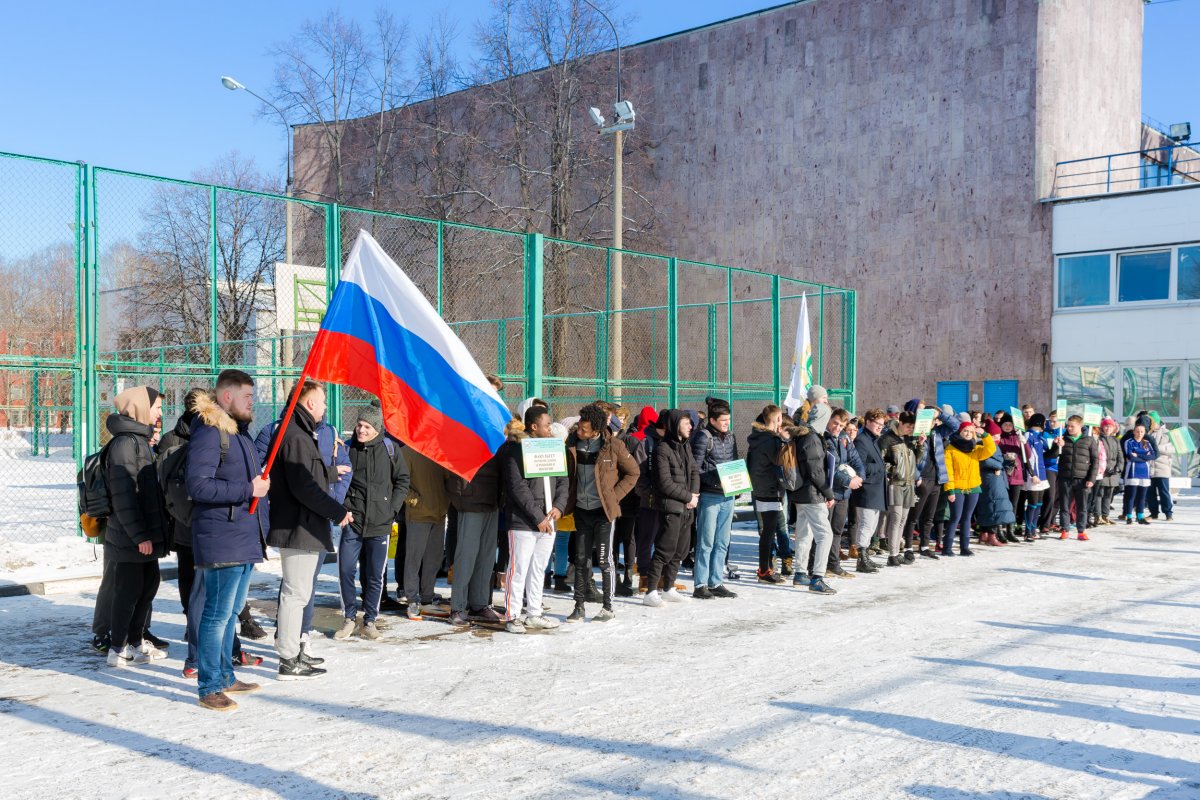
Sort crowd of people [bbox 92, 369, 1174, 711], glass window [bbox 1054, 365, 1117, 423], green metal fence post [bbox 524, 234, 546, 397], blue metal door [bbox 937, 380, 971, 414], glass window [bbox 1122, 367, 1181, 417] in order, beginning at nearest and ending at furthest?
crowd of people [bbox 92, 369, 1174, 711] → green metal fence post [bbox 524, 234, 546, 397] → glass window [bbox 1122, 367, 1181, 417] → glass window [bbox 1054, 365, 1117, 423] → blue metal door [bbox 937, 380, 971, 414]

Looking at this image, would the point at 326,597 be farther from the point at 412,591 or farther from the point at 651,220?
the point at 651,220

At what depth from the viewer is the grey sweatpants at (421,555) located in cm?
823

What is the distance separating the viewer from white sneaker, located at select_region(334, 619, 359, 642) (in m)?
7.35

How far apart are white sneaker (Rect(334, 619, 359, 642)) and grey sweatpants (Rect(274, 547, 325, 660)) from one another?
115 centimetres

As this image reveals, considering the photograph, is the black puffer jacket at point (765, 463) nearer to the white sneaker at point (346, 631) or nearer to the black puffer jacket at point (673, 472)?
the black puffer jacket at point (673, 472)

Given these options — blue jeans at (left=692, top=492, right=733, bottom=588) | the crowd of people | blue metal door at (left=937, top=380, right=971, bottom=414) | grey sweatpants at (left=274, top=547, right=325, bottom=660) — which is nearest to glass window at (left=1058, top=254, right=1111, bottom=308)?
blue metal door at (left=937, top=380, right=971, bottom=414)

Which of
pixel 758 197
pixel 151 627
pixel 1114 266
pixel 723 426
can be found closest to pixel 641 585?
pixel 723 426

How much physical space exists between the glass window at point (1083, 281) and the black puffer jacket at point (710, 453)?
693 inches

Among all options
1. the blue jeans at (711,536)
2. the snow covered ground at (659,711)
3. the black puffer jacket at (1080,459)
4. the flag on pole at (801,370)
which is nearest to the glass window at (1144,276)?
the black puffer jacket at (1080,459)

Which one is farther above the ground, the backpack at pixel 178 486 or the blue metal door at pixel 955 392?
the blue metal door at pixel 955 392

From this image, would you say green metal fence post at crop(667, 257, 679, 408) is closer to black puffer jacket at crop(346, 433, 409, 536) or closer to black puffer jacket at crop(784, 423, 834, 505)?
black puffer jacket at crop(784, 423, 834, 505)

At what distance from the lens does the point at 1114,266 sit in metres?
23.0

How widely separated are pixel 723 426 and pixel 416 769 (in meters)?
5.46

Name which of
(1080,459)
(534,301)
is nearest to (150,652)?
(534,301)
